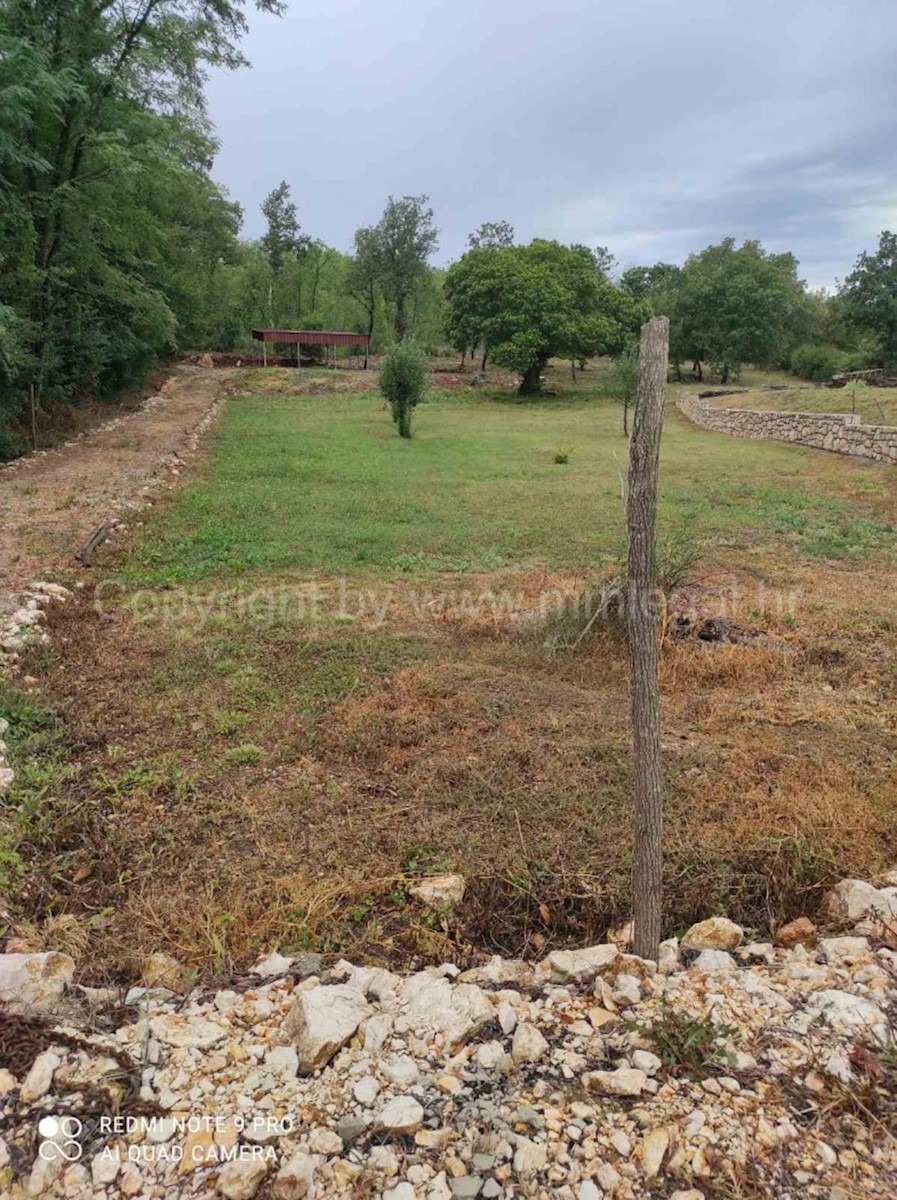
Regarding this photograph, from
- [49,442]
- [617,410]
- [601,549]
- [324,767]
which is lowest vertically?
[324,767]

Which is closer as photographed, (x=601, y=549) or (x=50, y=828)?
(x=50, y=828)

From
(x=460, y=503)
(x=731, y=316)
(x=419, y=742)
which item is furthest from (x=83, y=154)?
(x=731, y=316)

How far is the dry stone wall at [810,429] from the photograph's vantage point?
15.2 m

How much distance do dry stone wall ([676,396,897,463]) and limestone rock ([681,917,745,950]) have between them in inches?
616

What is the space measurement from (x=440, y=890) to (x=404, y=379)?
16990mm

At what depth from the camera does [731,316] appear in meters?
32.9

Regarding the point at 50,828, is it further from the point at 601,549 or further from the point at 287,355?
the point at 287,355

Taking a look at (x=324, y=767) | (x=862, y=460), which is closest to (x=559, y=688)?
(x=324, y=767)

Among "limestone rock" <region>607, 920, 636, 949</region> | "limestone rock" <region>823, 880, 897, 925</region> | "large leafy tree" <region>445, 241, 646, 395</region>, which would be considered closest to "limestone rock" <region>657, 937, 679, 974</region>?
"limestone rock" <region>607, 920, 636, 949</region>

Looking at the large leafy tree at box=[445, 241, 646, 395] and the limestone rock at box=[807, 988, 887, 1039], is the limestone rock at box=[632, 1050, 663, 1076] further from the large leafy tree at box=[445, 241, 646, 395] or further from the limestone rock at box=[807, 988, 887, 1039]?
the large leafy tree at box=[445, 241, 646, 395]

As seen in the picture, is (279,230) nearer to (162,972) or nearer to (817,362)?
(817,362)

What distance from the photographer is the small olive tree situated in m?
17.8

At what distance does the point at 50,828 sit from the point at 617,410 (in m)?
27.4

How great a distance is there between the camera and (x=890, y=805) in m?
3.31
